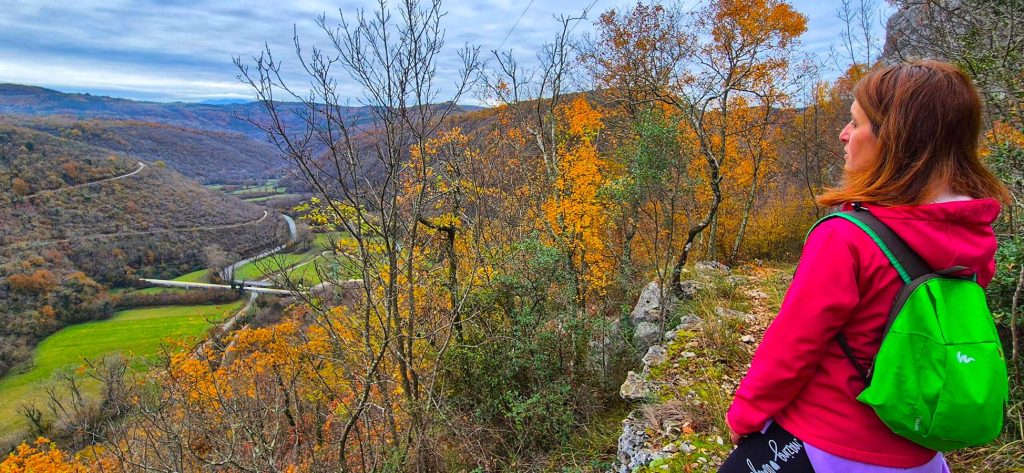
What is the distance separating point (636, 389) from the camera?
166 inches

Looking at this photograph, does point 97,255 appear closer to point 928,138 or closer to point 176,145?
point 176,145

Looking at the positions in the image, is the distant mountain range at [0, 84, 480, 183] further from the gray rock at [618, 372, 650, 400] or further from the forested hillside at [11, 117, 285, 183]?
the gray rock at [618, 372, 650, 400]

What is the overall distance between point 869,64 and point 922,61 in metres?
12.6

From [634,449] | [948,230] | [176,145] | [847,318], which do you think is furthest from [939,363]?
[176,145]

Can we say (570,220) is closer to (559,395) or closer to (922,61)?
(559,395)

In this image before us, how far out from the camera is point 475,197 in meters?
7.74

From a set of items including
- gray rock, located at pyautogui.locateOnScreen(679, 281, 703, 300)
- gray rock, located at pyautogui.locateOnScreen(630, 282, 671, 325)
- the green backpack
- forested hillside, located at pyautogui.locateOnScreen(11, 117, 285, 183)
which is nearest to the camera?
the green backpack

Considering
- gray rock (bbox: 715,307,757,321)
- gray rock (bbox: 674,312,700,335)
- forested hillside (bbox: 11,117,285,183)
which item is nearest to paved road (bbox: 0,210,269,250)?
forested hillside (bbox: 11,117,285,183)

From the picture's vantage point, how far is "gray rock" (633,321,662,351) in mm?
6430

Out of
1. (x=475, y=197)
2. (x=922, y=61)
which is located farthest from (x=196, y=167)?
(x=922, y=61)

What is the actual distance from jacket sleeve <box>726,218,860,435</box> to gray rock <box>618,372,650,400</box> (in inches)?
113

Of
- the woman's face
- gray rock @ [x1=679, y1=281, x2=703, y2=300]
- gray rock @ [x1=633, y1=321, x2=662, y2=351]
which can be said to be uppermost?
the woman's face

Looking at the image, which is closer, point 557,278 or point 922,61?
point 922,61

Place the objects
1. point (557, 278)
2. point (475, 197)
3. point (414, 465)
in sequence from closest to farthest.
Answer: point (414, 465) < point (557, 278) < point (475, 197)
